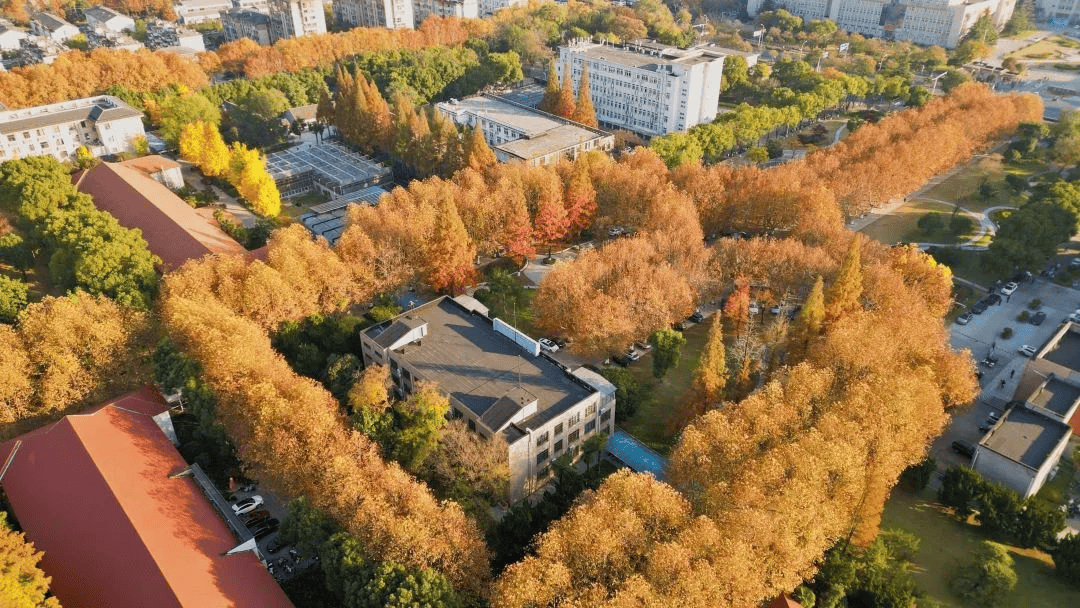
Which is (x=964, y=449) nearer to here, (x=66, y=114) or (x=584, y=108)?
(x=584, y=108)

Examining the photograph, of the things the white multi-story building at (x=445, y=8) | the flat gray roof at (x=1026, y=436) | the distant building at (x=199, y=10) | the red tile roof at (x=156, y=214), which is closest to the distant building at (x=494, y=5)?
the white multi-story building at (x=445, y=8)

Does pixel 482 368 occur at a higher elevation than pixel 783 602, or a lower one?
higher

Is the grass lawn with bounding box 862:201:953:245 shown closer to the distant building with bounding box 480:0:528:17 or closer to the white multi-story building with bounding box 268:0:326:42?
the distant building with bounding box 480:0:528:17

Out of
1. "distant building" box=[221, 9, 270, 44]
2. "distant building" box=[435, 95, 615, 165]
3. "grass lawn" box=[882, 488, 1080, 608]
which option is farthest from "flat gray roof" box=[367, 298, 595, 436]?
"distant building" box=[221, 9, 270, 44]

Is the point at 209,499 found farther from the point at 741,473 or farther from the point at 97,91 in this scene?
the point at 97,91

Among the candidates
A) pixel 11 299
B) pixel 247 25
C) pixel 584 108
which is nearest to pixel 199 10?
pixel 247 25

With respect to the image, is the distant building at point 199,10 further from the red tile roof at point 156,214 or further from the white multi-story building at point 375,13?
the red tile roof at point 156,214
